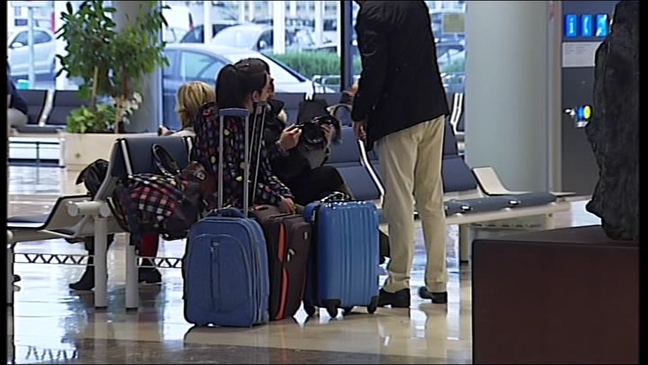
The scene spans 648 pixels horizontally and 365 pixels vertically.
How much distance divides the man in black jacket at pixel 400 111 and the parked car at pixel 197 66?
11.8 m

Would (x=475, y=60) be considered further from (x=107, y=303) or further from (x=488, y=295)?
(x=488, y=295)

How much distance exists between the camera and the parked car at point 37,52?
19.9 metres

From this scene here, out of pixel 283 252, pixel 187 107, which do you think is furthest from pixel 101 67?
pixel 283 252

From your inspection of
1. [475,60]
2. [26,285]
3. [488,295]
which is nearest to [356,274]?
[488,295]

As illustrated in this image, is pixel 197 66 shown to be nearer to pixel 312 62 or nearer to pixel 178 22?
pixel 178 22

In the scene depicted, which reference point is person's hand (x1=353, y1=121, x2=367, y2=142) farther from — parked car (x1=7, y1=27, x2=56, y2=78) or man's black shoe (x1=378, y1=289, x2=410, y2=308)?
parked car (x1=7, y1=27, x2=56, y2=78)

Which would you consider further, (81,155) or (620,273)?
(81,155)

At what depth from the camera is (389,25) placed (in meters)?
6.21

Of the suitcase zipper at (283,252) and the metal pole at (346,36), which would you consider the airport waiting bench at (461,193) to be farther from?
the metal pole at (346,36)

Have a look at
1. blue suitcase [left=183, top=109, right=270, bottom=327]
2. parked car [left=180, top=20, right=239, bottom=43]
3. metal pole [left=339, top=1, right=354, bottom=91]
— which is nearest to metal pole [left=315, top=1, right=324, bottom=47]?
metal pole [left=339, top=1, right=354, bottom=91]

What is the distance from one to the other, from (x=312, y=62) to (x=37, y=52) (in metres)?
4.33

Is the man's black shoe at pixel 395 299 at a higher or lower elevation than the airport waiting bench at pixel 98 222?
lower

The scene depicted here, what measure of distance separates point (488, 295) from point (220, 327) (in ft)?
5.04

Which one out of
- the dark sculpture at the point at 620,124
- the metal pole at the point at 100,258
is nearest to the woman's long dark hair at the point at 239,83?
the metal pole at the point at 100,258
